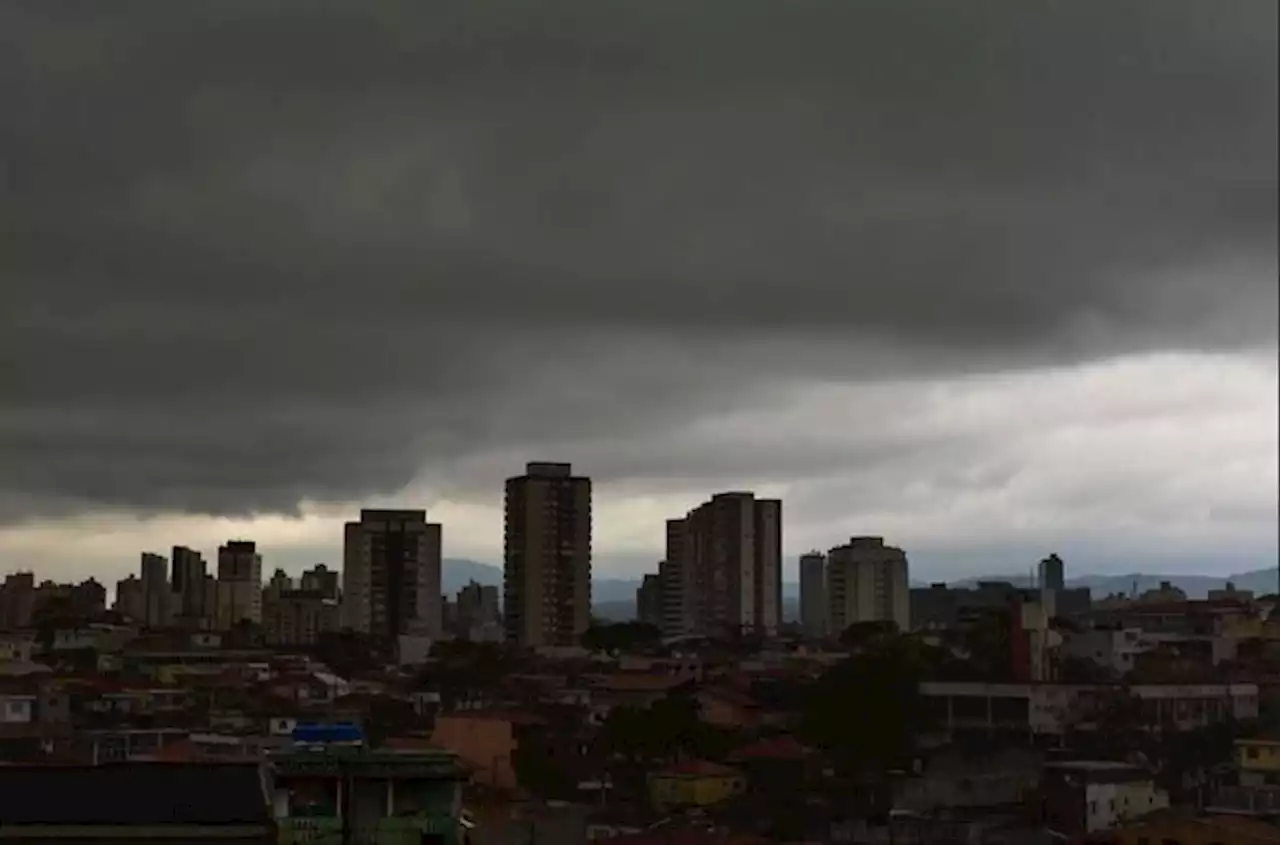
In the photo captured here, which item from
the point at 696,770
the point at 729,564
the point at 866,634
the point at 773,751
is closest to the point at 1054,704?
the point at 773,751

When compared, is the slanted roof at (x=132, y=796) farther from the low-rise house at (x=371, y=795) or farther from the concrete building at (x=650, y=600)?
the concrete building at (x=650, y=600)

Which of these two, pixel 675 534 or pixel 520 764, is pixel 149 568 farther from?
pixel 675 534

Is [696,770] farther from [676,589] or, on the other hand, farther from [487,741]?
[676,589]

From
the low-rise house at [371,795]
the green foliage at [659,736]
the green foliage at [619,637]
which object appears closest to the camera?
the low-rise house at [371,795]

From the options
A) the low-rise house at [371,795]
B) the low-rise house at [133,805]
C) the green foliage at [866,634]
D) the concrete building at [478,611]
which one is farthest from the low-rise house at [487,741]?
the concrete building at [478,611]

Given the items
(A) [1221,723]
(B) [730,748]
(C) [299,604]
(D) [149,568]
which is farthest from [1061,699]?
(C) [299,604]

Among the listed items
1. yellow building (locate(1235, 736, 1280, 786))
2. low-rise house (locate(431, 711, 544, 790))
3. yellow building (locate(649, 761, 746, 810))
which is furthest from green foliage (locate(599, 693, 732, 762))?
yellow building (locate(1235, 736, 1280, 786))
